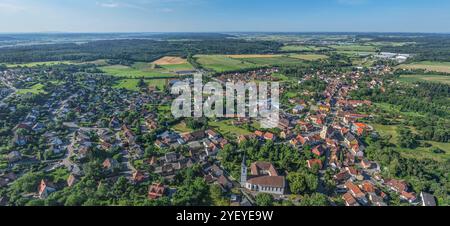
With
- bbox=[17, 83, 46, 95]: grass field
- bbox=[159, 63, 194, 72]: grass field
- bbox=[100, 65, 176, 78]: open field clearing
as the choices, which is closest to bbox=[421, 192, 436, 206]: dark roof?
bbox=[17, 83, 46, 95]: grass field

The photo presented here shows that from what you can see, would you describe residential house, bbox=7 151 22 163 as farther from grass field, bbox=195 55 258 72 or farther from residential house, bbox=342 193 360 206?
grass field, bbox=195 55 258 72

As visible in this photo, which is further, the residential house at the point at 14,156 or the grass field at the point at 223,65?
the grass field at the point at 223,65

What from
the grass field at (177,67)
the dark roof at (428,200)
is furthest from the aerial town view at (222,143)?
the grass field at (177,67)

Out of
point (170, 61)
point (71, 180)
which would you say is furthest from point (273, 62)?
point (71, 180)

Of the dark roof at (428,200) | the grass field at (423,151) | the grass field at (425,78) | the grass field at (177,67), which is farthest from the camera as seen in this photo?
the grass field at (177,67)

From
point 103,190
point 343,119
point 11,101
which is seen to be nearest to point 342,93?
point 343,119

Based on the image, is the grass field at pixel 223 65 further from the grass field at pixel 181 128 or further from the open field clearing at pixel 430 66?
the open field clearing at pixel 430 66
